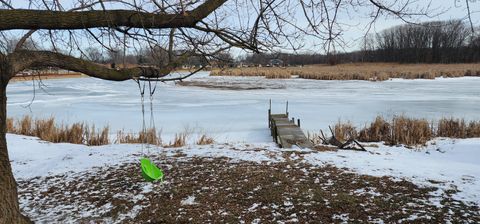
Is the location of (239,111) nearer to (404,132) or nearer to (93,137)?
(93,137)

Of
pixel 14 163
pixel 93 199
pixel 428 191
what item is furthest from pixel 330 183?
pixel 14 163

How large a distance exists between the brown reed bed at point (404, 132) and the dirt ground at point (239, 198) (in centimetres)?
427

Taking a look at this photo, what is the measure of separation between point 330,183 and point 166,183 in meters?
1.92

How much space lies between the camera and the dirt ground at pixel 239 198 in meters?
3.52

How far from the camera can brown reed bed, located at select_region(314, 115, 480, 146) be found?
878 centimetres

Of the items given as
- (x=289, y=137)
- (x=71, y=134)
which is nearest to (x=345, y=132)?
(x=289, y=137)

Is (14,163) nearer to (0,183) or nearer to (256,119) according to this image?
→ (0,183)

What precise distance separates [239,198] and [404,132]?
20.2 feet

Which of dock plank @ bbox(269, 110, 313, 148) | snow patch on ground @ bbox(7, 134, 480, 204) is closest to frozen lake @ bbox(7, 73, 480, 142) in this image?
dock plank @ bbox(269, 110, 313, 148)

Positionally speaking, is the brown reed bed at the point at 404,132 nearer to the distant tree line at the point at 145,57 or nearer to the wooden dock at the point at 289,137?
the wooden dock at the point at 289,137

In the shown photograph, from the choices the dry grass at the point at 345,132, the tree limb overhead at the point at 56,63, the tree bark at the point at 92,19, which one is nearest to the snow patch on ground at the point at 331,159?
the dry grass at the point at 345,132

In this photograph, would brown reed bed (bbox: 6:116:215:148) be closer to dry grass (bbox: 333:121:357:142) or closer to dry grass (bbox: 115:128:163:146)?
dry grass (bbox: 115:128:163:146)

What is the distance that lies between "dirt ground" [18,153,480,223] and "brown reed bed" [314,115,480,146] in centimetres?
427

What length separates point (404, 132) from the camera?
29.1ft
